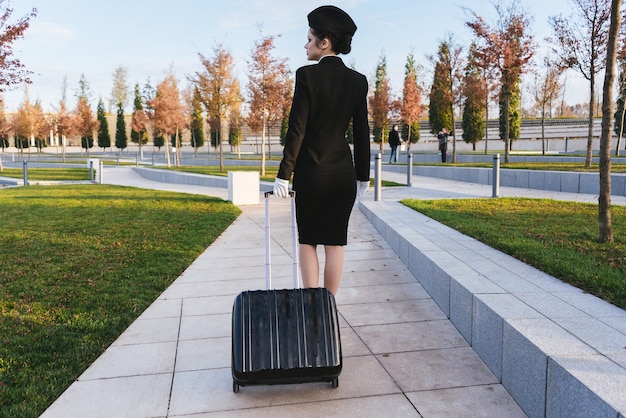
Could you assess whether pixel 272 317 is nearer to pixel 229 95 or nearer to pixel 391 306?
pixel 391 306

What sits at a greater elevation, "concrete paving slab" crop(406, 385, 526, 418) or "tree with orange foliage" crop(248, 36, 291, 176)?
"tree with orange foliage" crop(248, 36, 291, 176)

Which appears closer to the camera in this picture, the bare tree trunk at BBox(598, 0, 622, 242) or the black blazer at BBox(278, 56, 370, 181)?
the black blazer at BBox(278, 56, 370, 181)

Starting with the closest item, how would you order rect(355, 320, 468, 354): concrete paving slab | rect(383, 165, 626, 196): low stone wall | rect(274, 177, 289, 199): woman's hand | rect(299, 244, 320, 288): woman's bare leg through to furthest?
rect(274, 177, 289, 199): woman's hand < rect(299, 244, 320, 288): woman's bare leg < rect(355, 320, 468, 354): concrete paving slab < rect(383, 165, 626, 196): low stone wall

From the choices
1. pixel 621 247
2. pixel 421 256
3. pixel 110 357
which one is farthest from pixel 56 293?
pixel 621 247

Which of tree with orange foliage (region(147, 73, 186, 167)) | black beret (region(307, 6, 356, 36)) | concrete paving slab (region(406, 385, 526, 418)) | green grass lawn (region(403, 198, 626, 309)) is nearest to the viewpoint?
concrete paving slab (region(406, 385, 526, 418))

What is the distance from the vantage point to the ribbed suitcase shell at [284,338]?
2863 millimetres

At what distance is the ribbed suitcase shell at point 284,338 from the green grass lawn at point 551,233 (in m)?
2.00

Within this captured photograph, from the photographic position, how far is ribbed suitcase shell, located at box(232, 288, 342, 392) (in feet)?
9.39

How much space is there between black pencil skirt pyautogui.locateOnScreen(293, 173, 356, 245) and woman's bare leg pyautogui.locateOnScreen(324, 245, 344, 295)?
0.07m

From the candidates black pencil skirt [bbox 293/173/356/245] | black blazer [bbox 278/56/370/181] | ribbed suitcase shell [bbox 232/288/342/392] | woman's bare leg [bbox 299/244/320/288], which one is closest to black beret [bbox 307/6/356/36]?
black blazer [bbox 278/56/370/181]

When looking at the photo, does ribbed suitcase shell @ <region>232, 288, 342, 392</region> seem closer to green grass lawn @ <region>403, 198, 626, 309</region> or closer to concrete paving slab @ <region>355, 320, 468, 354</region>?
concrete paving slab @ <region>355, 320, 468, 354</region>

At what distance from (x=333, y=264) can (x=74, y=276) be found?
3435mm

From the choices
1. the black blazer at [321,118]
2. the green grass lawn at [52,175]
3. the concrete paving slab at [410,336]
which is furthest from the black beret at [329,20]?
the green grass lawn at [52,175]

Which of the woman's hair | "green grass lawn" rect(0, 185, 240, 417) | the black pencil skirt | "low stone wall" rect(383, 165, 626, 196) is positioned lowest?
"green grass lawn" rect(0, 185, 240, 417)
